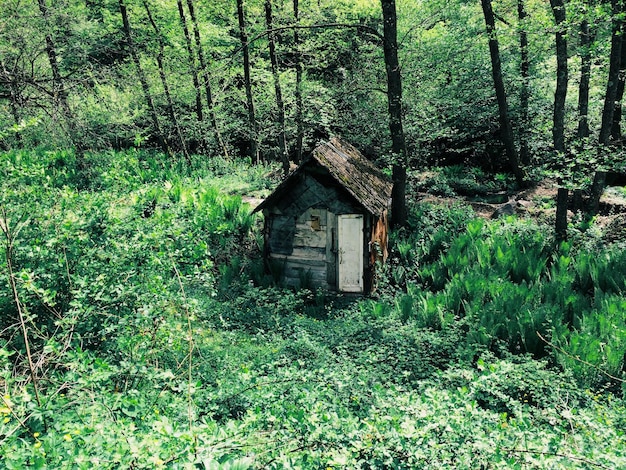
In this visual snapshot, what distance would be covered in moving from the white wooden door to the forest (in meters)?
0.45

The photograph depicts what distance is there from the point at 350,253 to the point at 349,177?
1.54m

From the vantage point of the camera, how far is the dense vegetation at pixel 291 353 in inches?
123

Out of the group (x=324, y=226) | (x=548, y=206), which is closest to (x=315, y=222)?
(x=324, y=226)

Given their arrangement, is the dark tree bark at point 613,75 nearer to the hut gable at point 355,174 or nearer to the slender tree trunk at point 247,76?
the hut gable at point 355,174

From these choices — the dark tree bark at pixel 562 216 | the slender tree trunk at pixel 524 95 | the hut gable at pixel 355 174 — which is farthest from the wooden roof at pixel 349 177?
the slender tree trunk at pixel 524 95

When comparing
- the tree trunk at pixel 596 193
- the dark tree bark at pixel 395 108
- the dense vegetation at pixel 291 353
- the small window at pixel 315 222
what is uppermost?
the dark tree bark at pixel 395 108

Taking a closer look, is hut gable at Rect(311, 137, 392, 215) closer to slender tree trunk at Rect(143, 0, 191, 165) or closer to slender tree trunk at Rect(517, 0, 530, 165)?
slender tree trunk at Rect(517, 0, 530, 165)

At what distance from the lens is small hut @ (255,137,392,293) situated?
8477mm

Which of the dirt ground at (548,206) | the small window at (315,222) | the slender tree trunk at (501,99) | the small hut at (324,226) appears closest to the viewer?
the small hut at (324,226)

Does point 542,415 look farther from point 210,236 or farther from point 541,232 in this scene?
point 210,236

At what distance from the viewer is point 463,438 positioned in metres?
3.42

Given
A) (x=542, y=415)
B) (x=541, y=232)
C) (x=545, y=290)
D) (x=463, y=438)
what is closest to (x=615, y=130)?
(x=541, y=232)

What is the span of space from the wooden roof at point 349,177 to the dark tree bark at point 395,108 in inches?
14.7

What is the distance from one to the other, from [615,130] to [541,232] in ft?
20.4
